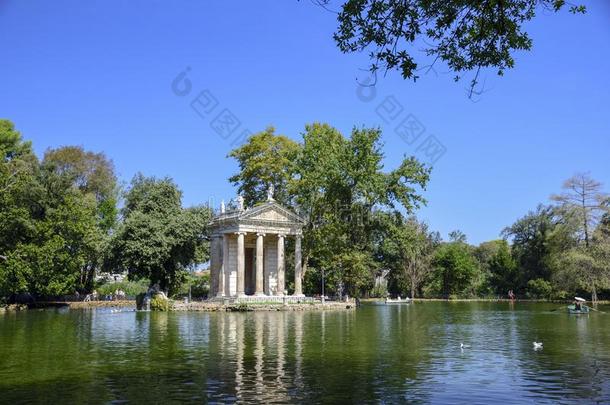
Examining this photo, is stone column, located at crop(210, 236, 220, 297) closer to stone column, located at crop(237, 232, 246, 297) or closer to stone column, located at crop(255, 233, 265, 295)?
stone column, located at crop(237, 232, 246, 297)

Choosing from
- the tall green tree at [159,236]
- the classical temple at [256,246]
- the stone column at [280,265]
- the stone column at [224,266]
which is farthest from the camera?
the stone column at [280,265]

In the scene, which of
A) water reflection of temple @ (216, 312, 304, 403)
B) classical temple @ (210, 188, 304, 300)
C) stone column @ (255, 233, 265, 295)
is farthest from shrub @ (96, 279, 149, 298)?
water reflection of temple @ (216, 312, 304, 403)

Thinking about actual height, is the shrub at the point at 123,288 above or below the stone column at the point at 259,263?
below

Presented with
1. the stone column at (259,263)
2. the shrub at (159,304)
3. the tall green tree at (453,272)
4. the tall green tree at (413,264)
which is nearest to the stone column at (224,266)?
the stone column at (259,263)

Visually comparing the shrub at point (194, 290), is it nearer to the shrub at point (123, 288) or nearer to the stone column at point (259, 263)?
the shrub at point (123, 288)

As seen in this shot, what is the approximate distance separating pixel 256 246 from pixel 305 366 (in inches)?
1521

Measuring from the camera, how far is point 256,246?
178 feet

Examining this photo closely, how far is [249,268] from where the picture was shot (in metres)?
60.1

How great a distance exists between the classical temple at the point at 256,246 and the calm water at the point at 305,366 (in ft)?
85.0

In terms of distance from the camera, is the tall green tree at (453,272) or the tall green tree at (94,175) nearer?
the tall green tree at (94,175)

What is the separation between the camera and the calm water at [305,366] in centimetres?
1211

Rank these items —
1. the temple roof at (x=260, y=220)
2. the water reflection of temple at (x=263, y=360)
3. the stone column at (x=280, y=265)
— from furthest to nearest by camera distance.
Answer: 1. the stone column at (x=280, y=265)
2. the temple roof at (x=260, y=220)
3. the water reflection of temple at (x=263, y=360)

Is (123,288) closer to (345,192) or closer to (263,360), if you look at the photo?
(345,192)

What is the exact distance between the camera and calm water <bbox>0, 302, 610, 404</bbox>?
12.1 m
